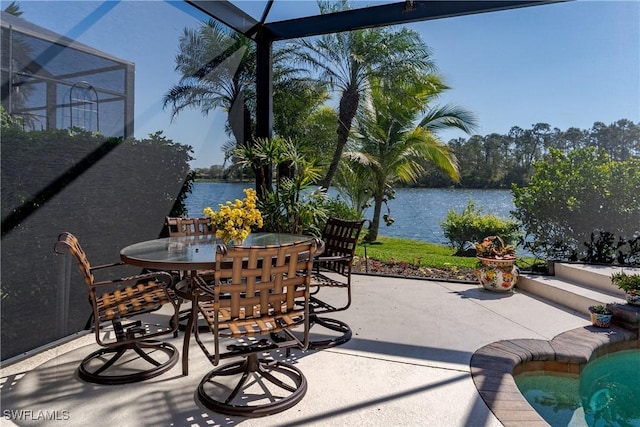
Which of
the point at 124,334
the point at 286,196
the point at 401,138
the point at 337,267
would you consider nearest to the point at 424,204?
the point at 401,138

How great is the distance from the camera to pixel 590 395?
284 centimetres

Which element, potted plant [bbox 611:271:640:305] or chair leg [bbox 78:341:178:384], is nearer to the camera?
chair leg [bbox 78:341:178:384]

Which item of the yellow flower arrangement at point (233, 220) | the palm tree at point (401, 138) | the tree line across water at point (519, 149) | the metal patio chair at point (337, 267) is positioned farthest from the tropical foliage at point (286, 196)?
the palm tree at point (401, 138)

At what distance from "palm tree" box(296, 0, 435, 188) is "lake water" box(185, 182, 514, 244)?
2.56m

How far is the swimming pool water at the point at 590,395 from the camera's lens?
251cm

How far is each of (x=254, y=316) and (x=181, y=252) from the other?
884 millimetres

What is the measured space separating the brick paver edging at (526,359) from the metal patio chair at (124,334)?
6.62ft

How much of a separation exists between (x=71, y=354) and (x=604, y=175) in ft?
20.7

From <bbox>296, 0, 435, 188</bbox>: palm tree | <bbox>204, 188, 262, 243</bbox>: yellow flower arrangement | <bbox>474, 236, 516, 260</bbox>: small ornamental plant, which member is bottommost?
<bbox>474, 236, 516, 260</bbox>: small ornamental plant

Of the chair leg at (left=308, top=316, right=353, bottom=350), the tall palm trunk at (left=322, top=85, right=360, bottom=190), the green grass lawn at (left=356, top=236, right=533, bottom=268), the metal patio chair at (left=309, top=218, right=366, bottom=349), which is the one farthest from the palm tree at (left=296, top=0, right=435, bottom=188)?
the chair leg at (left=308, top=316, right=353, bottom=350)

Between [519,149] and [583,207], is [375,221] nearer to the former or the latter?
[519,149]

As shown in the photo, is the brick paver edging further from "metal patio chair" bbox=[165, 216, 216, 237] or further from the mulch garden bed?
"metal patio chair" bbox=[165, 216, 216, 237]

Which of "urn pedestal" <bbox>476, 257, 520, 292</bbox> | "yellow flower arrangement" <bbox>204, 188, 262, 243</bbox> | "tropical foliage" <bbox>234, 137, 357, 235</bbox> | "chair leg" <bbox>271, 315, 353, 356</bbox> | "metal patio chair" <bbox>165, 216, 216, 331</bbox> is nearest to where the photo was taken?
"yellow flower arrangement" <bbox>204, 188, 262, 243</bbox>

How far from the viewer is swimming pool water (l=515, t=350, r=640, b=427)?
8.25 ft
